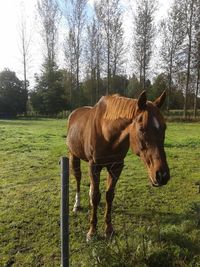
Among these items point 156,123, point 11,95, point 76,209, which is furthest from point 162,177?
point 11,95

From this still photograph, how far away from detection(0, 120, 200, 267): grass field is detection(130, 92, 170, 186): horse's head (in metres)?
0.85

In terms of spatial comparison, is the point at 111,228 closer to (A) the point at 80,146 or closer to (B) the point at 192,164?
(A) the point at 80,146

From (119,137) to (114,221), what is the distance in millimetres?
1740

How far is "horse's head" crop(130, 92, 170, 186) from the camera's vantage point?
10.5ft

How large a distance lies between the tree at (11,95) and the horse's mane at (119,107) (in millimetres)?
39989

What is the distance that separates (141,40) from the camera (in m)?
33.5

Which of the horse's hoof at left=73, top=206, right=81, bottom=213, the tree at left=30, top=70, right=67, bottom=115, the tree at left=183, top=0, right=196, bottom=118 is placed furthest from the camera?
the tree at left=30, top=70, right=67, bottom=115

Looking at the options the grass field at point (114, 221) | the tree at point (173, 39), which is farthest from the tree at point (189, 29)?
the grass field at point (114, 221)

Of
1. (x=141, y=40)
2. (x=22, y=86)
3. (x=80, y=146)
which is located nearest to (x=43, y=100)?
(x=22, y=86)

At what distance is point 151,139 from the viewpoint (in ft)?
11.0

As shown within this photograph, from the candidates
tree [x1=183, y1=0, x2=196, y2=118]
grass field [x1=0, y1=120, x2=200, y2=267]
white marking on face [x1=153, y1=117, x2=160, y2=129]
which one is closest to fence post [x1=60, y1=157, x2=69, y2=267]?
grass field [x1=0, y1=120, x2=200, y2=267]

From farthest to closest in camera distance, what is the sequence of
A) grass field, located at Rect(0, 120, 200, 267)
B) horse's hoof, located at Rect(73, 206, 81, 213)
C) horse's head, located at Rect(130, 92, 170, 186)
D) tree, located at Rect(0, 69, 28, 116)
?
tree, located at Rect(0, 69, 28, 116)
horse's hoof, located at Rect(73, 206, 81, 213)
grass field, located at Rect(0, 120, 200, 267)
horse's head, located at Rect(130, 92, 170, 186)

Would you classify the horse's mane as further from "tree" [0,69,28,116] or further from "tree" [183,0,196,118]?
"tree" [0,69,28,116]

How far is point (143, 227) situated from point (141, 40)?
30.8 metres
